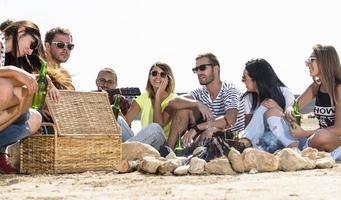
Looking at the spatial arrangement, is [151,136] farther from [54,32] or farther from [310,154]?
[310,154]

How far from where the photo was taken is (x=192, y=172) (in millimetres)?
5266

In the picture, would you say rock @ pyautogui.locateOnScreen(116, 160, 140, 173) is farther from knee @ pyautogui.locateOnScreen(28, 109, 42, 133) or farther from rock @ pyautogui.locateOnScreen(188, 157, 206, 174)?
knee @ pyautogui.locateOnScreen(28, 109, 42, 133)

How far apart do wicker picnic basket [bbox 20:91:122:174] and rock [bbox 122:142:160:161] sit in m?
0.24

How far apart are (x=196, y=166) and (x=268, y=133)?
1952mm

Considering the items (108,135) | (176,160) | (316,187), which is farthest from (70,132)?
(316,187)

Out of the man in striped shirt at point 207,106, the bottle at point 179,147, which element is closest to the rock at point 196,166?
the bottle at point 179,147

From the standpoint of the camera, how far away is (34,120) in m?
5.57

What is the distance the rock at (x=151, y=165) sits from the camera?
17.7 feet

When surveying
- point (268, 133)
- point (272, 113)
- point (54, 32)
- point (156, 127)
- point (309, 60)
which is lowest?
point (268, 133)

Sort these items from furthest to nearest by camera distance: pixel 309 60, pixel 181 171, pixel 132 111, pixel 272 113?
pixel 132 111 < pixel 309 60 < pixel 272 113 < pixel 181 171

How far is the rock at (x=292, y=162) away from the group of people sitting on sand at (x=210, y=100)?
709mm

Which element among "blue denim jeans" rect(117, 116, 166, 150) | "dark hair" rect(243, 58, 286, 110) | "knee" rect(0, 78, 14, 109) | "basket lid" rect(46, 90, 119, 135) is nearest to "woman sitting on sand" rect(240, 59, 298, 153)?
"dark hair" rect(243, 58, 286, 110)

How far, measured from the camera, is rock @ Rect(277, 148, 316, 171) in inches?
217

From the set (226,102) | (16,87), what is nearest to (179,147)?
(226,102)
